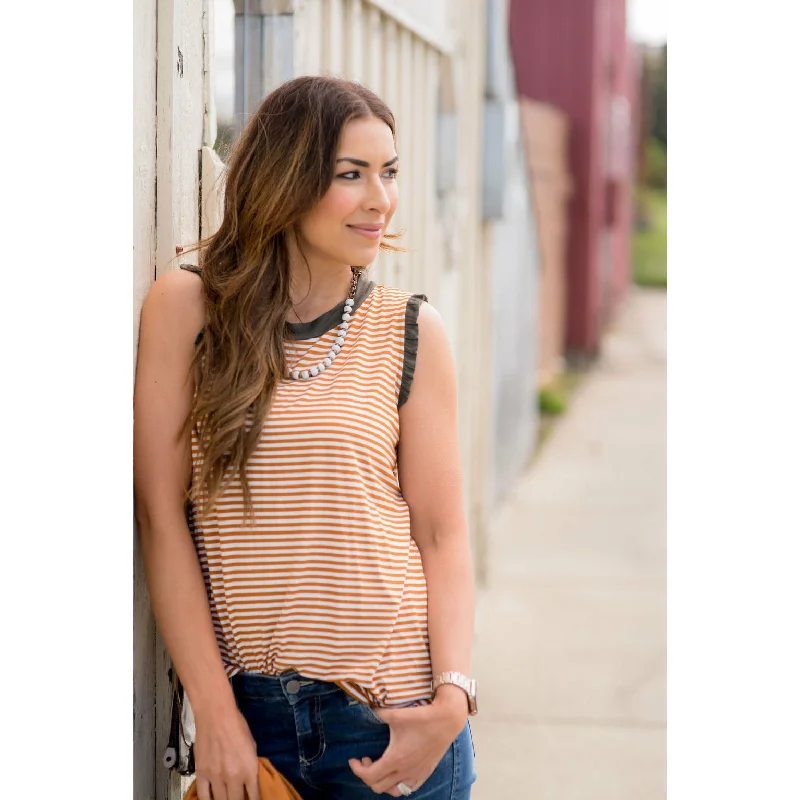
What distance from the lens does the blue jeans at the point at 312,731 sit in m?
1.88

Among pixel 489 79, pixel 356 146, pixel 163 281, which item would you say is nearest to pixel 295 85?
pixel 356 146

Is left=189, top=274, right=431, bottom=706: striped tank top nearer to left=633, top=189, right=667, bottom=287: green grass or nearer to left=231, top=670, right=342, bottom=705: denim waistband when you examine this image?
left=231, top=670, right=342, bottom=705: denim waistband

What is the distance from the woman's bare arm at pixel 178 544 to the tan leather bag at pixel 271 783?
2 cm

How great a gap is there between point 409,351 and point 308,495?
0.28 metres

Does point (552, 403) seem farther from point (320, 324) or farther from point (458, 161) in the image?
point (320, 324)

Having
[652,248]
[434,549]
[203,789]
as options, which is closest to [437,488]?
[434,549]

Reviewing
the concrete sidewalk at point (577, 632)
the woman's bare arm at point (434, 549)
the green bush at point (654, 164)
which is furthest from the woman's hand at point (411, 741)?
the green bush at point (654, 164)

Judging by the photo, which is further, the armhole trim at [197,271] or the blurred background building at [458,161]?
the blurred background building at [458,161]

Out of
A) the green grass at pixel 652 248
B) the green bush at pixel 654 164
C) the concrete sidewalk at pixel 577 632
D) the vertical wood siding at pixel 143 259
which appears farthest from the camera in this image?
the green bush at pixel 654 164

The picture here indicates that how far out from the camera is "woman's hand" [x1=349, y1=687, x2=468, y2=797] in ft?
6.15

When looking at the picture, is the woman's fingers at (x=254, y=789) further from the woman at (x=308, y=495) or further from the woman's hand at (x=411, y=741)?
the woman's hand at (x=411, y=741)

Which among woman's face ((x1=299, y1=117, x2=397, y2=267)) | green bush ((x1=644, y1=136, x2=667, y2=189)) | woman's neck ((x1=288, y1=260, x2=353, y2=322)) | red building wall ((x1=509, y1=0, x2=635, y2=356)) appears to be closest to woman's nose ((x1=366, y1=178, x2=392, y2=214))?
woman's face ((x1=299, y1=117, x2=397, y2=267))

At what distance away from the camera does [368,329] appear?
6.53ft
